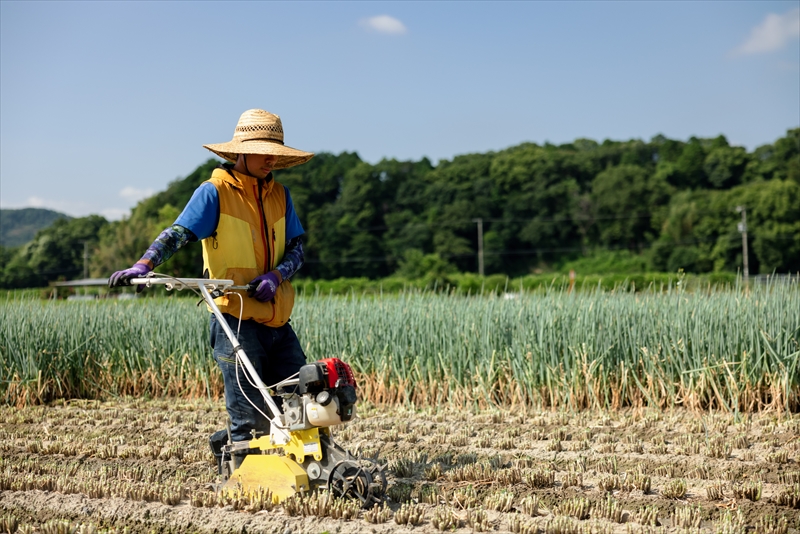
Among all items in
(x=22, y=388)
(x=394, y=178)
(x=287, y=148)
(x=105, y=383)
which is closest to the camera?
(x=287, y=148)

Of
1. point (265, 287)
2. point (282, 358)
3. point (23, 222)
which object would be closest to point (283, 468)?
point (282, 358)

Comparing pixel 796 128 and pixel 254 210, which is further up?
pixel 796 128

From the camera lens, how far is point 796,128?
76.9 m

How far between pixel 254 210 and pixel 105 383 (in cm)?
545

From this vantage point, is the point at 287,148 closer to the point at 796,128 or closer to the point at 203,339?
the point at 203,339

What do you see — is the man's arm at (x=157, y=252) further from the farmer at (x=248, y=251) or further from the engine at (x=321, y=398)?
the engine at (x=321, y=398)

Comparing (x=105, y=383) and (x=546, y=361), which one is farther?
(x=105, y=383)

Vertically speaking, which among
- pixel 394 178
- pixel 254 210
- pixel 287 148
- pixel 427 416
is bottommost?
pixel 427 416

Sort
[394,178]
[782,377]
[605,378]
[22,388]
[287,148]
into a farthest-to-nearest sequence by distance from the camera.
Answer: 1. [394,178]
2. [22,388]
3. [605,378]
4. [782,377]
5. [287,148]

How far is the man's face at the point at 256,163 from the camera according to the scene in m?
4.13

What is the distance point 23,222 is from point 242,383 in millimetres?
95691

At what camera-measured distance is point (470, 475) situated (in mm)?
4332

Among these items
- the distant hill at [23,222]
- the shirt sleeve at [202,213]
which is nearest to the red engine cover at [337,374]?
the shirt sleeve at [202,213]

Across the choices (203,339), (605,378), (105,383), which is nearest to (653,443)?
(605,378)
